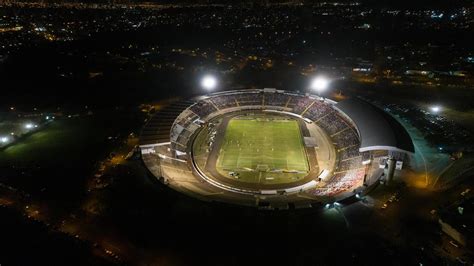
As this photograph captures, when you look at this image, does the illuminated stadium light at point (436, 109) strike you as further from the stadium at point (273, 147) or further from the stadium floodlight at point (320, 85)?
the stadium floodlight at point (320, 85)

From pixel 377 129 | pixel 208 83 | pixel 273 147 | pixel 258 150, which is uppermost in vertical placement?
pixel 208 83

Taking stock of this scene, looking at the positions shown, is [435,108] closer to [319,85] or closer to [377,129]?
[377,129]

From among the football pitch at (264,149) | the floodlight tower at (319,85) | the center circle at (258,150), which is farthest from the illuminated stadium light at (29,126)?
the floodlight tower at (319,85)

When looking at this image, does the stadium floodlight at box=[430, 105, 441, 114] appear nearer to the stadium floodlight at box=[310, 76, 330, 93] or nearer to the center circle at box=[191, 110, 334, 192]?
the center circle at box=[191, 110, 334, 192]

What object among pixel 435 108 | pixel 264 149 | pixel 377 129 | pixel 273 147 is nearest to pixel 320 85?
pixel 435 108

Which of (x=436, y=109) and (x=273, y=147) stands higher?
(x=436, y=109)

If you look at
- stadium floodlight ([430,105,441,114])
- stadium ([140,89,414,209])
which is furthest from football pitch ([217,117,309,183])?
stadium floodlight ([430,105,441,114])
